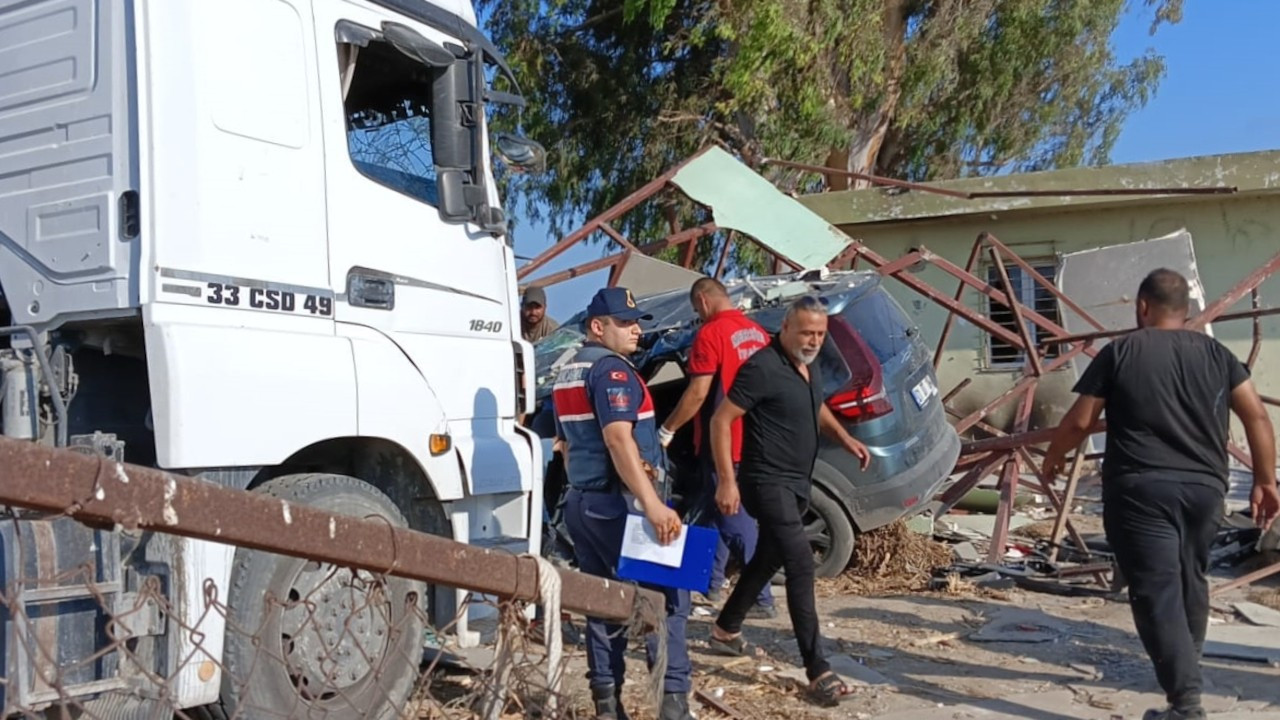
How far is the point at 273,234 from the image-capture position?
4.38m

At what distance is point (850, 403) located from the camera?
7.28 m

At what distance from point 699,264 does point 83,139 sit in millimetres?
14082

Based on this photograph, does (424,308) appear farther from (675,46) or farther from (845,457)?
(675,46)

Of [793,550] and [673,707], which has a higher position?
[793,550]

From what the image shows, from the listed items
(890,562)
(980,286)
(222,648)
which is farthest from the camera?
(980,286)

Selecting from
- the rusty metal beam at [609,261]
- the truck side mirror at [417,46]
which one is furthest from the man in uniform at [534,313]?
the truck side mirror at [417,46]

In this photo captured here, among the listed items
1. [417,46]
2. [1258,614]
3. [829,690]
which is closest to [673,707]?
[829,690]

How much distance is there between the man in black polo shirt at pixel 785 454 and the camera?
517 cm

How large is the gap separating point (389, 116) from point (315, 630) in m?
2.13

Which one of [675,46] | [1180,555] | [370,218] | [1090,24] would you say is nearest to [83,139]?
[370,218]

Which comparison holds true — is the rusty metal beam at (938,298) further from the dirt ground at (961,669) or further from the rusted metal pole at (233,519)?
the rusted metal pole at (233,519)

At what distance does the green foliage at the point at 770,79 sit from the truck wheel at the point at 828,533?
8988 millimetres

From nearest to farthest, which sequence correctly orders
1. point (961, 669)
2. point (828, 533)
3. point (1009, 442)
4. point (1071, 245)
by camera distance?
1. point (961, 669)
2. point (828, 533)
3. point (1009, 442)
4. point (1071, 245)

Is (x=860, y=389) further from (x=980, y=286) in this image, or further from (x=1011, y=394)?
(x=980, y=286)
